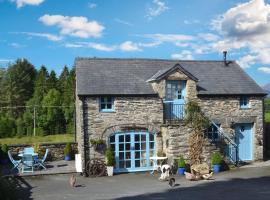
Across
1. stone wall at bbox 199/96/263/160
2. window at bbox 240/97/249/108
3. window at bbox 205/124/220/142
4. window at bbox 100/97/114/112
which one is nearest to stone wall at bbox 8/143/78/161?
window at bbox 100/97/114/112

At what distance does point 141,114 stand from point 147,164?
272 cm

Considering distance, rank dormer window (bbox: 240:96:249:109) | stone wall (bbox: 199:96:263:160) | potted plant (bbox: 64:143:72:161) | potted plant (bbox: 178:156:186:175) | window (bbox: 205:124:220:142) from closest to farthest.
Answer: potted plant (bbox: 178:156:186:175)
window (bbox: 205:124:220:142)
stone wall (bbox: 199:96:263:160)
dormer window (bbox: 240:96:249:109)
potted plant (bbox: 64:143:72:161)

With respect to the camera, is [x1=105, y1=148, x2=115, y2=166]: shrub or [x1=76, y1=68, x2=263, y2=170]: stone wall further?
[x1=76, y1=68, x2=263, y2=170]: stone wall

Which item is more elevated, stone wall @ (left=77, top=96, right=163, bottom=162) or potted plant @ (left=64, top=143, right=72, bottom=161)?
stone wall @ (left=77, top=96, right=163, bottom=162)

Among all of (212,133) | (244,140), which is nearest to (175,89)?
(212,133)

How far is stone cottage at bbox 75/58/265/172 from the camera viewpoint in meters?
20.9

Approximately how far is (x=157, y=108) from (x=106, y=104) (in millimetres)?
2790

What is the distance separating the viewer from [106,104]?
21156 mm

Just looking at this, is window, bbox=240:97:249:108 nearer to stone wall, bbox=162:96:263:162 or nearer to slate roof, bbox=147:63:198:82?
stone wall, bbox=162:96:263:162

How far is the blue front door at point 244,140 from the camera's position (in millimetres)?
23484

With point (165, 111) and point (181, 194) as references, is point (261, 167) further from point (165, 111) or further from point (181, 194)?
point (181, 194)

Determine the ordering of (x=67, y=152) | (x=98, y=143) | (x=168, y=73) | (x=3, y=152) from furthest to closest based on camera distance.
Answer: (x=67, y=152), (x=3, y=152), (x=168, y=73), (x=98, y=143)

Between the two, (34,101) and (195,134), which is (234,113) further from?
(34,101)

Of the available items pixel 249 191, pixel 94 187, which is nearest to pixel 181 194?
pixel 249 191
